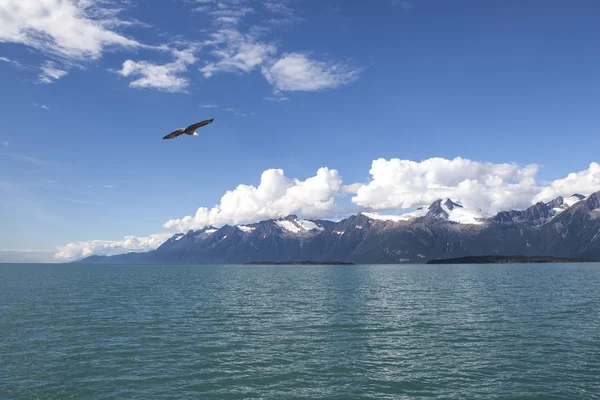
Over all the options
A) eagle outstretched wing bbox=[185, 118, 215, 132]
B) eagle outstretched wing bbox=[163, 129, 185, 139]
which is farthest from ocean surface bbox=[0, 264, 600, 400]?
eagle outstretched wing bbox=[185, 118, 215, 132]

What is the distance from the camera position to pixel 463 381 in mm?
38094

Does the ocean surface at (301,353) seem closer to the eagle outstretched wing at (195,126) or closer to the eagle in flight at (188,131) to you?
the eagle in flight at (188,131)

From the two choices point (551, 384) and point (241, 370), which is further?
point (241, 370)

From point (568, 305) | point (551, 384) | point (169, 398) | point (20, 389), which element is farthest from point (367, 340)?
point (568, 305)

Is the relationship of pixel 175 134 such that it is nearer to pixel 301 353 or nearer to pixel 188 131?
pixel 188 131

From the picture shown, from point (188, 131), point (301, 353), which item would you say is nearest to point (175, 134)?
point (188, 131)

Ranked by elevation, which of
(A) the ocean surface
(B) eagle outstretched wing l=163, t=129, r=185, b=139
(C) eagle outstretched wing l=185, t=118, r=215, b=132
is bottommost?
(A) the ocean surface

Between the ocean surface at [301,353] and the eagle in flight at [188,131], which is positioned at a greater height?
the eagle in flight at [188,131]

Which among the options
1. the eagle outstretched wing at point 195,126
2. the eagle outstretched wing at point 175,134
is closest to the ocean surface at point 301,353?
the eagle outstretched wing at point 175,134

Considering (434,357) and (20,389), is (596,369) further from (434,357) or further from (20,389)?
(20,389)

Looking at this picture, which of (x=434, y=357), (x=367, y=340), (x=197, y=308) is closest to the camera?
(x=434, y=357)

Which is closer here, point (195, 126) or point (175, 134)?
point (175, 134)

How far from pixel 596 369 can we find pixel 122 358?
160 ft

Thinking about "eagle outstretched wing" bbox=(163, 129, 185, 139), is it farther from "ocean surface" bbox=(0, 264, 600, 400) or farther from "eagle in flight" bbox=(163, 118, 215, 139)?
"ocean surface" bbox=(0, 264, 600, 400)
